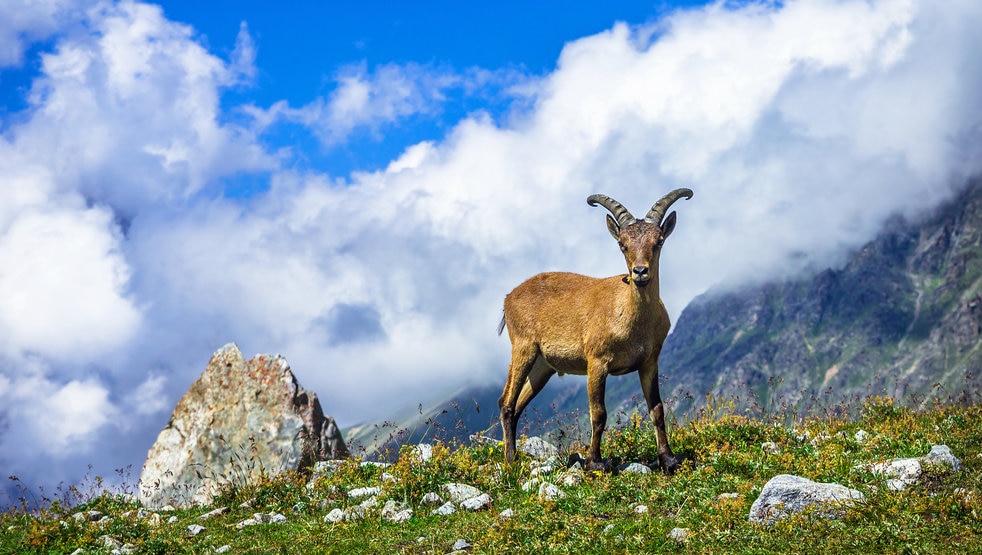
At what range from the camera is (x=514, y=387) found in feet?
53.4

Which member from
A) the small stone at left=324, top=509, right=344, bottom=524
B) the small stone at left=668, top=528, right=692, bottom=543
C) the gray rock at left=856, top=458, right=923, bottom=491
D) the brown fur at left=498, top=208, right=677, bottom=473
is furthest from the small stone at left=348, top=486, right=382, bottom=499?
the gray rock at left=856, top=458, right=923, bottom=491

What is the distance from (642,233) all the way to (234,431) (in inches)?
443

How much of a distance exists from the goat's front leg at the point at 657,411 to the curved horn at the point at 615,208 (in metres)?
2.37

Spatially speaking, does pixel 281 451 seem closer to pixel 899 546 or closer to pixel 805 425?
pixel 805 425

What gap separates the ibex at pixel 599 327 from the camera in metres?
14.0

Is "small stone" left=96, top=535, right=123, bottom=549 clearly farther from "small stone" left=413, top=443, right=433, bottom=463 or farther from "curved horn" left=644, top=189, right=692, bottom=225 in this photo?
"curved horn" left=644, top=189, right=692, bottom=225

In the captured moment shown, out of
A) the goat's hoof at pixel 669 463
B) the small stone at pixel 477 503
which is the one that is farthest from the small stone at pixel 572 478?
the goat's hoof at pixel 669 463

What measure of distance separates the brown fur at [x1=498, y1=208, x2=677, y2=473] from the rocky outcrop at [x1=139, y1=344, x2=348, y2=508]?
527cm

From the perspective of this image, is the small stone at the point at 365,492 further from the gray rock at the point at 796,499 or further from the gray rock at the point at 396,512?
the gray rock at the point at 796,499

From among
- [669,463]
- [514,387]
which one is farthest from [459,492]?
[669,463]

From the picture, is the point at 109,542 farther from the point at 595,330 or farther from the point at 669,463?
the point at 669,463

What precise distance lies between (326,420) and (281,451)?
1.73 meters

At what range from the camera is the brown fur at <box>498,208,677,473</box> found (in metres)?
13.9

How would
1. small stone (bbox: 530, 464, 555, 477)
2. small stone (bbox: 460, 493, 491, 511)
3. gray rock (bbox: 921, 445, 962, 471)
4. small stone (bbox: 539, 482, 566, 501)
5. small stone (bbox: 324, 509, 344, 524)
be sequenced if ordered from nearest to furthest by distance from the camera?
gray rock (bbox: 921, 445, 962, 471), small stone (bbox: 539, 482, 566, 501), small stone (bbox: 460, 493, 491, 511), small stone (bbox: 324, 509, 344, 524), small stone (bbox: 530, 464, 555, 477)
